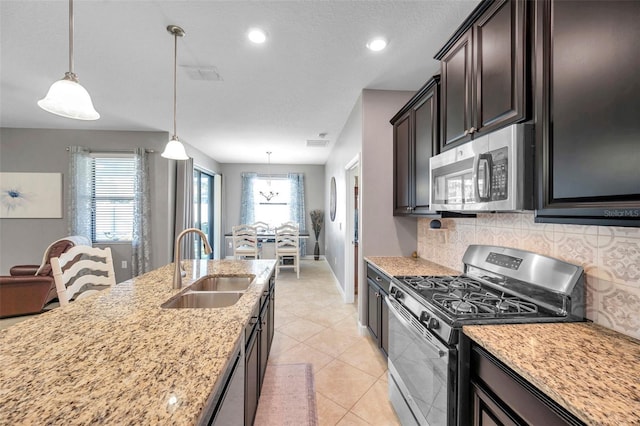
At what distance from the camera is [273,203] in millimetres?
7215

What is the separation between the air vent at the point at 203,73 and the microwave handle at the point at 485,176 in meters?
2.34

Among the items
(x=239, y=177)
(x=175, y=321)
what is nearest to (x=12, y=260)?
(x=239, y=177)

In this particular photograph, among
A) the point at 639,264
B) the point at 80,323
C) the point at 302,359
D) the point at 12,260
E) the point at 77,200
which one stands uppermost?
the point at 77,200

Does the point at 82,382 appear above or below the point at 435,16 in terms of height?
below

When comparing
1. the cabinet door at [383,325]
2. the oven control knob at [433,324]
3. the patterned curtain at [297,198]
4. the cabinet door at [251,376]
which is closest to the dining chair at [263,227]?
the patterned curtain at [297,198]

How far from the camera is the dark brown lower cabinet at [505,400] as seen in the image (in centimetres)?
75

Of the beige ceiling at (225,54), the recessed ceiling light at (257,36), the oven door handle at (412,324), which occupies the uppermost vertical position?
the beige ceiling at (225,54)

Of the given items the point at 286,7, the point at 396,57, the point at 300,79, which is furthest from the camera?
the point at 300,79

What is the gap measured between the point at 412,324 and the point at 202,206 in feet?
A: 19.1

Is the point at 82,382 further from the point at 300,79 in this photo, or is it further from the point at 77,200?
the point at 77,200

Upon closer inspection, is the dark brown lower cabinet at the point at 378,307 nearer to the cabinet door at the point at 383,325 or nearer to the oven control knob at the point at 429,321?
the cabinet door at the point at 383,325

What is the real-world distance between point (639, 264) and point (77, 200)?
5.98m

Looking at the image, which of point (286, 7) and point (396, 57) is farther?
point (396, 57)

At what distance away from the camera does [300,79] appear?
8.53 ft
